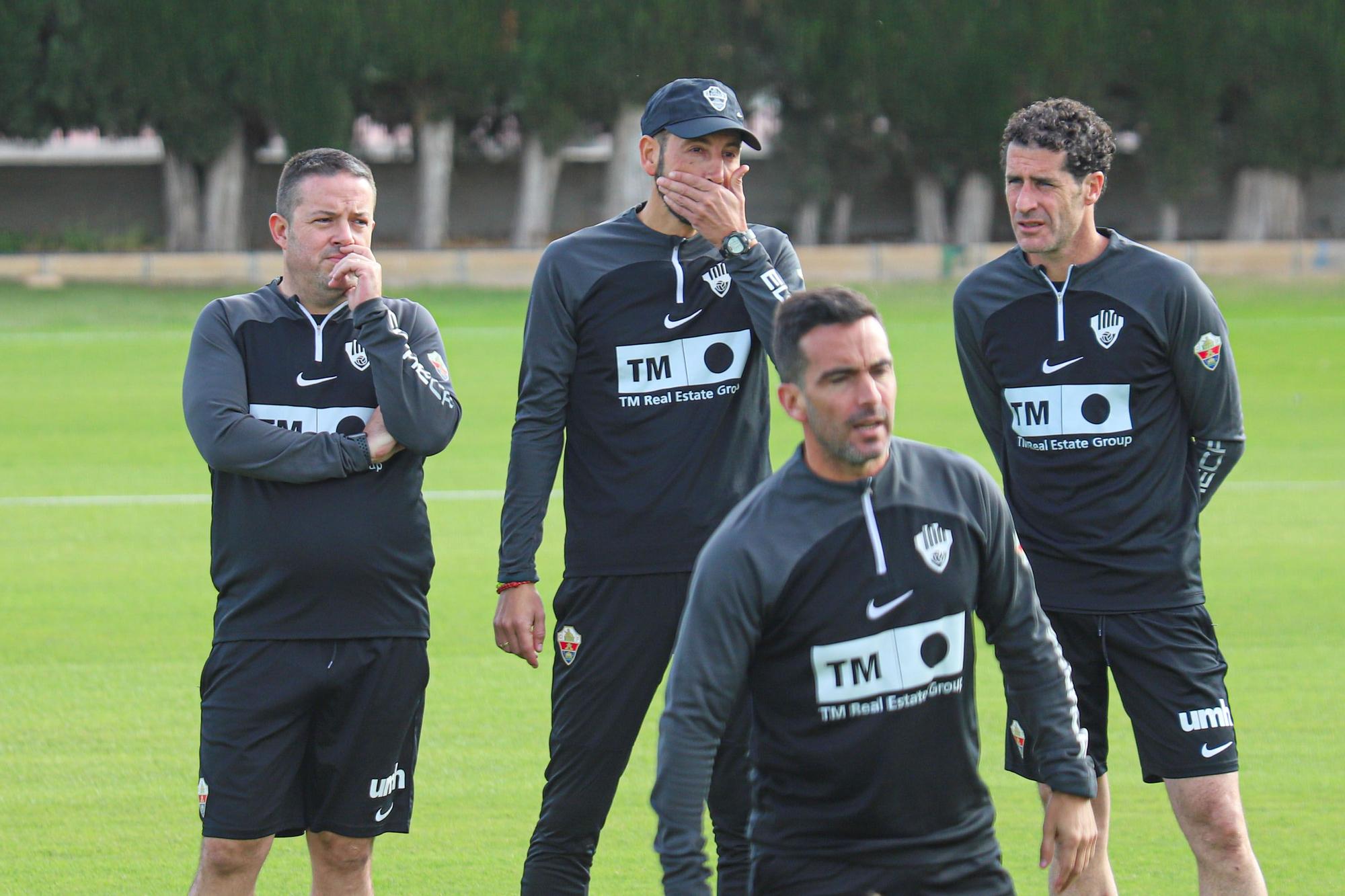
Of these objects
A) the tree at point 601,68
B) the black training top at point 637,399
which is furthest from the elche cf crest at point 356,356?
the tree at point 601,68

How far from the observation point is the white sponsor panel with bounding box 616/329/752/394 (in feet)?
15.6

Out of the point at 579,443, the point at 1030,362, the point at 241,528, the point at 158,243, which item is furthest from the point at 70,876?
the point at 158,243

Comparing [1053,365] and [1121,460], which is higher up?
[1053,365]

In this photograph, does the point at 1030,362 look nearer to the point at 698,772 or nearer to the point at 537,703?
the point at 698,772

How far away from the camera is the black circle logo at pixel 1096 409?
498 cm

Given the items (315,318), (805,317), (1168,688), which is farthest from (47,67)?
(805,317)

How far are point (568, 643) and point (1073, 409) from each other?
165 cm

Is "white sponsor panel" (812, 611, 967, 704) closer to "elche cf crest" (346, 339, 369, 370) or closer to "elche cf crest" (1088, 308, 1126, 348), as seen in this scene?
"elche cf crest" (1088, 308, 1126, 348)

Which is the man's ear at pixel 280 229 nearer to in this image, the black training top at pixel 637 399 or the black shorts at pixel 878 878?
the black training top at pixel 637 399

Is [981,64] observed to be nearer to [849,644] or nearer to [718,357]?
[718,357]

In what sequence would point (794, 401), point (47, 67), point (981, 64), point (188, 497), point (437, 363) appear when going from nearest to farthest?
point (794, 401) < point (437, 363) < point (188, 497) < point (47, 67) < point (981, 64)

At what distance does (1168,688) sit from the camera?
4.92 m

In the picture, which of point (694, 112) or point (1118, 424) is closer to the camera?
point (694, 112)

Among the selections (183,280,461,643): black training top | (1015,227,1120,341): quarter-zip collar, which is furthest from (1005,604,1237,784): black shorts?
(183,280,461,643): black training top
